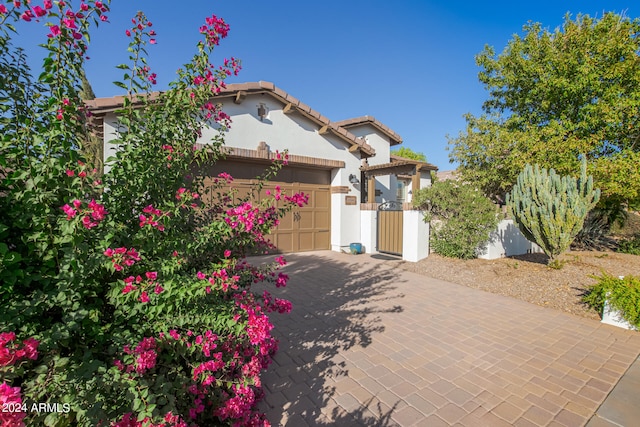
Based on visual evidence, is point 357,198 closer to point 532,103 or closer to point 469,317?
point 469,317

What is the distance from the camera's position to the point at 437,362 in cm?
323

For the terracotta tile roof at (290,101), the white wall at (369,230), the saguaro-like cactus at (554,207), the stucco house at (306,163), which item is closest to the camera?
the saguaro-like cactus at (554,207)

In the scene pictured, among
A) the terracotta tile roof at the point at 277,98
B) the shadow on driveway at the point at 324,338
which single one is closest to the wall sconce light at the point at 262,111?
the terracotta tile roof at the point at 277,98

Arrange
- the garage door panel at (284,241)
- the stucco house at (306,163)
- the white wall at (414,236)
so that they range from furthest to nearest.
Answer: the garage door panel at (284,241), the white wall at (414,236), the stucco house at (306,163)

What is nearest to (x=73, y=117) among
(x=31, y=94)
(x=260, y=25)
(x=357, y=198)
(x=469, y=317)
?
(x=31, y=94)

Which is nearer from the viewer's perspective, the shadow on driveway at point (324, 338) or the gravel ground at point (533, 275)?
the shadow on driveway at point (324, 338)

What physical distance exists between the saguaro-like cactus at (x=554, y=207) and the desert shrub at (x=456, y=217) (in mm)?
1040

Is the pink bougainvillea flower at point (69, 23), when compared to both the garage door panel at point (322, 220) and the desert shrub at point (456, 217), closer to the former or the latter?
the desert shrub at point (456, 217)

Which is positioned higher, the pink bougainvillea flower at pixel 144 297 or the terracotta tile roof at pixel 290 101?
the terracotta tile roof at pixel 290 101

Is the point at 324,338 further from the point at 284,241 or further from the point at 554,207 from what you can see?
the point at 554,207

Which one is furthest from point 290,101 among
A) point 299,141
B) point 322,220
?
point 322,220

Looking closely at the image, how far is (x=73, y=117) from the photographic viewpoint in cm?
171

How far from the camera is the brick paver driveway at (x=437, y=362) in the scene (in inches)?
96.7

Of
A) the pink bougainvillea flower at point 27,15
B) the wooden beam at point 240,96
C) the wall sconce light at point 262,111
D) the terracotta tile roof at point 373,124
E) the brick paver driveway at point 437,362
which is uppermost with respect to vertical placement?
the terracotta tile roof at point 373,124
